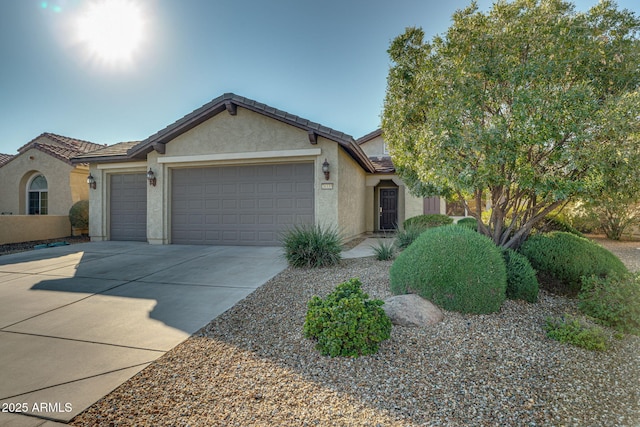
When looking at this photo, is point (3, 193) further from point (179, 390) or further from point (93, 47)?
point (179, 390)

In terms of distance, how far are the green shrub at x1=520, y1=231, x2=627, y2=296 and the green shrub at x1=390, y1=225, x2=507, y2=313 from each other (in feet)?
5.17

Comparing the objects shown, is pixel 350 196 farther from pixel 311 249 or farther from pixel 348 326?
pixel 348 326

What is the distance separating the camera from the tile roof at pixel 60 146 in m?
14.5

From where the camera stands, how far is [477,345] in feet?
10.0

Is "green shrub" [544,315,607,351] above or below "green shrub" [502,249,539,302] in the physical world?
below

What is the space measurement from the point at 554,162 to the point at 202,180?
9503 mm

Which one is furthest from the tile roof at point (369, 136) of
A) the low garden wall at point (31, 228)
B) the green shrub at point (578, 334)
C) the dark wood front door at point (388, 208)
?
the low garden wall at point (31, 228)

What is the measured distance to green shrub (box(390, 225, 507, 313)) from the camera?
144 inches

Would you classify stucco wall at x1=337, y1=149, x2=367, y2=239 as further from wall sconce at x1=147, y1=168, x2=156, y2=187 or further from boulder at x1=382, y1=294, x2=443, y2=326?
wall sconce at x1=147, y1=168, x2=156, y2=187

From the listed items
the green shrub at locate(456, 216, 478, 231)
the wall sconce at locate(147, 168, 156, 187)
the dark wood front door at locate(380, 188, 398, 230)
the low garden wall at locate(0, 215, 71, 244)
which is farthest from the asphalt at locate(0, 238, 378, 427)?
the dark wood front door at locate(380, 188, 398, 230)

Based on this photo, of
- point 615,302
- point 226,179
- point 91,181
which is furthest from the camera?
point 91,181

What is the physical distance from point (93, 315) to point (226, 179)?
6.71 metres

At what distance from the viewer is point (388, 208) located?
1503 centimetres

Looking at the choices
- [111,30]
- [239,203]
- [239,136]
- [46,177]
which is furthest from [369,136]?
[46,177]
